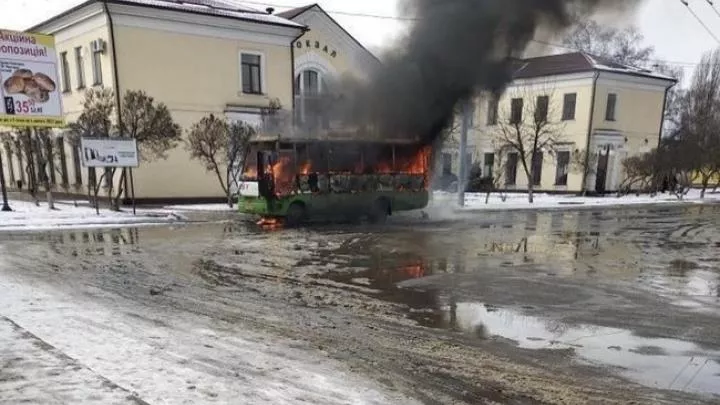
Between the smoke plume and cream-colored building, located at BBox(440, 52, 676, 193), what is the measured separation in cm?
1612

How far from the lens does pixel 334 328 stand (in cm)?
582

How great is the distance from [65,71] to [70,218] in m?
11.2

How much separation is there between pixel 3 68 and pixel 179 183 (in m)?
7.65

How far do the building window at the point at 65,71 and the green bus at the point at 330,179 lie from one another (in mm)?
12648

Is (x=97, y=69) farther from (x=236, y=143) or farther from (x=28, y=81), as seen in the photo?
A: (x=236, y=143)

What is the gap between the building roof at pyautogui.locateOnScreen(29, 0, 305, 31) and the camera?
20.1 meters

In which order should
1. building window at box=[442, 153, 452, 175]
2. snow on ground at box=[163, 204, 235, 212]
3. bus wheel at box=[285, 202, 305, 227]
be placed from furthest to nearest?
building window at box=[442, 153, 452, 175]
snow on ground at box=[163, 204, 235, 212]
bus wheel at box=[285, 202, 305, 227]

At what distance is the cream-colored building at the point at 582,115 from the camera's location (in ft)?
103

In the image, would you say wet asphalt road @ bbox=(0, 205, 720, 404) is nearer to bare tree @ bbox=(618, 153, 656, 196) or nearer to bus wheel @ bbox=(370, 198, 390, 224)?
bus wheel @ bbox=(370, 198, 390, 224)

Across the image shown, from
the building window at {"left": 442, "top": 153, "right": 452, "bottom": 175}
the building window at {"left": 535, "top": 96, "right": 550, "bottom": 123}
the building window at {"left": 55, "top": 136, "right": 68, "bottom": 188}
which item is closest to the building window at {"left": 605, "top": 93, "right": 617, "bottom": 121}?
the building window at {"left": 535, "top": 96, "right": 550, "bottom": 123}

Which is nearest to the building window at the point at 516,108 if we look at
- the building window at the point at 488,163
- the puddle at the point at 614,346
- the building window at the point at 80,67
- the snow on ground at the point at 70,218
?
the building window at the point at 488,163

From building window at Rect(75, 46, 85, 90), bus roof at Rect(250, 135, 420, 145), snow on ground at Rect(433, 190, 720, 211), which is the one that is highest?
building window at Rect(75, 46, 85, 90)

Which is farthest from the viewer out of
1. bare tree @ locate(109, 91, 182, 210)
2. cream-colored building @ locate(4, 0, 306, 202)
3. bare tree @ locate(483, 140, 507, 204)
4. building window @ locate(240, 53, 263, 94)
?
bare tree @ locate(483, 140, 507, 204)

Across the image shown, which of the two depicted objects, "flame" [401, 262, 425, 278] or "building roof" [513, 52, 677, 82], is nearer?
"flame" [401, 262, 425, 278]
